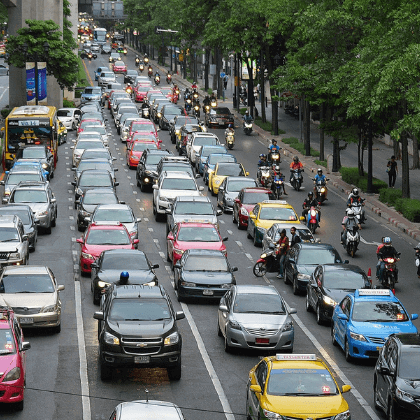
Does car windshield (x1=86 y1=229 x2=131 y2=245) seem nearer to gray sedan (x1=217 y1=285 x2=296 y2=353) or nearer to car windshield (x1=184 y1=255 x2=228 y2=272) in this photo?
car windshield (x1=184 y1=255 x2=228 y2=272)

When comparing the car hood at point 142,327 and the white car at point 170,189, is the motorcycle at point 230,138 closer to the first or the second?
the white car at point 170,189

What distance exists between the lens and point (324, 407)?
51.0 ft

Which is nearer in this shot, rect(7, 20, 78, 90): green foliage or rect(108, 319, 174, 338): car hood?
rect(108, 319, 174, 338): car hood

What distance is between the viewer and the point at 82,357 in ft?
70.8

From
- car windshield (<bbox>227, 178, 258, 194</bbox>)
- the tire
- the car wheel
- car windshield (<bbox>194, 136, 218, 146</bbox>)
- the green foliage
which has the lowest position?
the car wheel

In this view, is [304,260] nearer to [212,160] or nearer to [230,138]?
[212,160]

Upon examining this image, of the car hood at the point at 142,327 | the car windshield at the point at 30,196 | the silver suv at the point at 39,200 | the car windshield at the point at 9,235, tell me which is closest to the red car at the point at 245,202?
the silver suv at the point at 39,200

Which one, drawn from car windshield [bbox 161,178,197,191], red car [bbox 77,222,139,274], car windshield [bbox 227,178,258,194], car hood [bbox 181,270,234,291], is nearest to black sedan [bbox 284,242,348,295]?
car hood [bbox 181,270,234,291]

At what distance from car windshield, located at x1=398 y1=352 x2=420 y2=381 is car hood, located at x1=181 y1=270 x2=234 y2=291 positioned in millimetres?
10207

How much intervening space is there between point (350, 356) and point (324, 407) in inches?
229

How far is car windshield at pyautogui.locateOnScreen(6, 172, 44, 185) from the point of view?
41406 millimetres

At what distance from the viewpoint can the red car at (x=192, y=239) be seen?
30797 mm

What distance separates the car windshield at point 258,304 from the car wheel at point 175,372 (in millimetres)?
2989

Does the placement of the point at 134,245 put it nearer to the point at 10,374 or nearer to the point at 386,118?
the point at 10,374
